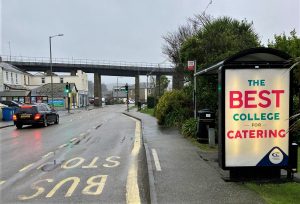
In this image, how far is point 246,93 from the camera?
7328 mm

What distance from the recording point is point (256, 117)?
740 centimetres

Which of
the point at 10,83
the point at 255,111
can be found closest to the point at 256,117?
the point at 255,111

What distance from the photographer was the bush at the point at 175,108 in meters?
19.3

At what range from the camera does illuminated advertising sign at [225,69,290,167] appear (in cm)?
730

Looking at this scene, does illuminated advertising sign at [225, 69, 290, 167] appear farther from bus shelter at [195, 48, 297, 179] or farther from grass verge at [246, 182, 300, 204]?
grass verge at [246, 182, 300, 204]

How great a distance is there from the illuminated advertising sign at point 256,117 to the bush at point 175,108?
11.5 meters

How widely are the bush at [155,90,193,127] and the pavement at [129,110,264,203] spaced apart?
25.2 feet

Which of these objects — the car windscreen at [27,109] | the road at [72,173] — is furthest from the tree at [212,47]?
the car windscreen at [27,109]

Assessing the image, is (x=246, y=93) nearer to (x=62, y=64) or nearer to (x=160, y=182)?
(x=160, y=182)

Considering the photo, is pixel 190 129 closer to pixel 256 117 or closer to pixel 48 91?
pixel 256 117

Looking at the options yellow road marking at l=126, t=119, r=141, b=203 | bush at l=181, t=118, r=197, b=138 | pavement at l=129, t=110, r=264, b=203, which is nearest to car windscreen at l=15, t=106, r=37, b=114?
bush at l=181, t=118, r=197, b=138

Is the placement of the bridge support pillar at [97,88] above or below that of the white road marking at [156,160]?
above

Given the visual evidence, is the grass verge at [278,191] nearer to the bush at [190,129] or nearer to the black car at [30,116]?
the bush at [190,129]

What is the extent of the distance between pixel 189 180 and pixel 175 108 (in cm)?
1280
